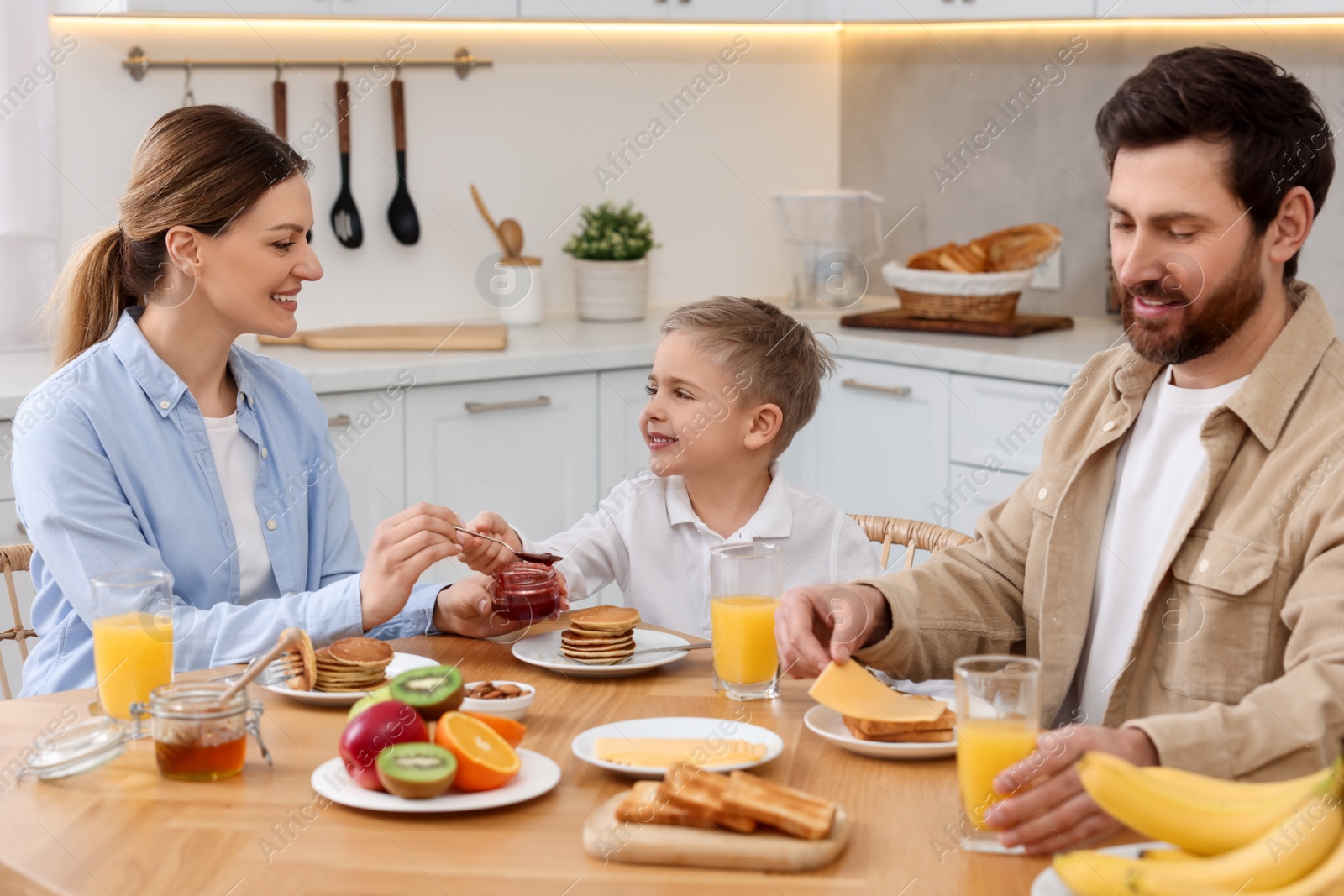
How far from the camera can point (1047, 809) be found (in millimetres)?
1070

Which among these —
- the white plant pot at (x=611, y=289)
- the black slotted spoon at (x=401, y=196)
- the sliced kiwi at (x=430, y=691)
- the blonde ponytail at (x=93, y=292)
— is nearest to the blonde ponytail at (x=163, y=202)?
the blonde ponytail at (x=93, y=292)

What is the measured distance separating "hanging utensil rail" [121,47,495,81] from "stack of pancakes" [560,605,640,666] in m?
2.22

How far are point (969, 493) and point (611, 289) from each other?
1.06 metres

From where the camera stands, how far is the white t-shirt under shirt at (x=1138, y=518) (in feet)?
5.19

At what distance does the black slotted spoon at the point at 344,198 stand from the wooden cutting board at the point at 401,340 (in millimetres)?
294

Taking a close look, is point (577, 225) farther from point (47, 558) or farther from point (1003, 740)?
point (1003, 740)

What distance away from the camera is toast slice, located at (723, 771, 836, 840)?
42.2 inches

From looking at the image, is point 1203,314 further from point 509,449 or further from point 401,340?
point 401,340

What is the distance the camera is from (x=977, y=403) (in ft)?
10.2

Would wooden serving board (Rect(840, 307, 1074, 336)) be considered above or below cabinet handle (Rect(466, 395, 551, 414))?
above

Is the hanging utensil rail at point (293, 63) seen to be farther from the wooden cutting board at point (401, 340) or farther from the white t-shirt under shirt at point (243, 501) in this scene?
the white t-shirt under shirt at point (243, 501)

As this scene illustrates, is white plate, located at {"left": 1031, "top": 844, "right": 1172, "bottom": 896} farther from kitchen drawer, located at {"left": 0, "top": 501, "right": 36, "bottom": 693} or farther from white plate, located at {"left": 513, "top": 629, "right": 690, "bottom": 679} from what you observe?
kitchen drawer, located at {"left": 0, "top": 501, "right": 36, "bottom": 693}

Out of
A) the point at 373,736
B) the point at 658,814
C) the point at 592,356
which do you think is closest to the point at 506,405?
the point at 592,356

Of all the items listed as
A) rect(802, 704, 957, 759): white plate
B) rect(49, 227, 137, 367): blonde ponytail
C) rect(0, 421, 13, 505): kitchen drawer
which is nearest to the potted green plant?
rect(0, 421, 13, 505): kitchen drawer
